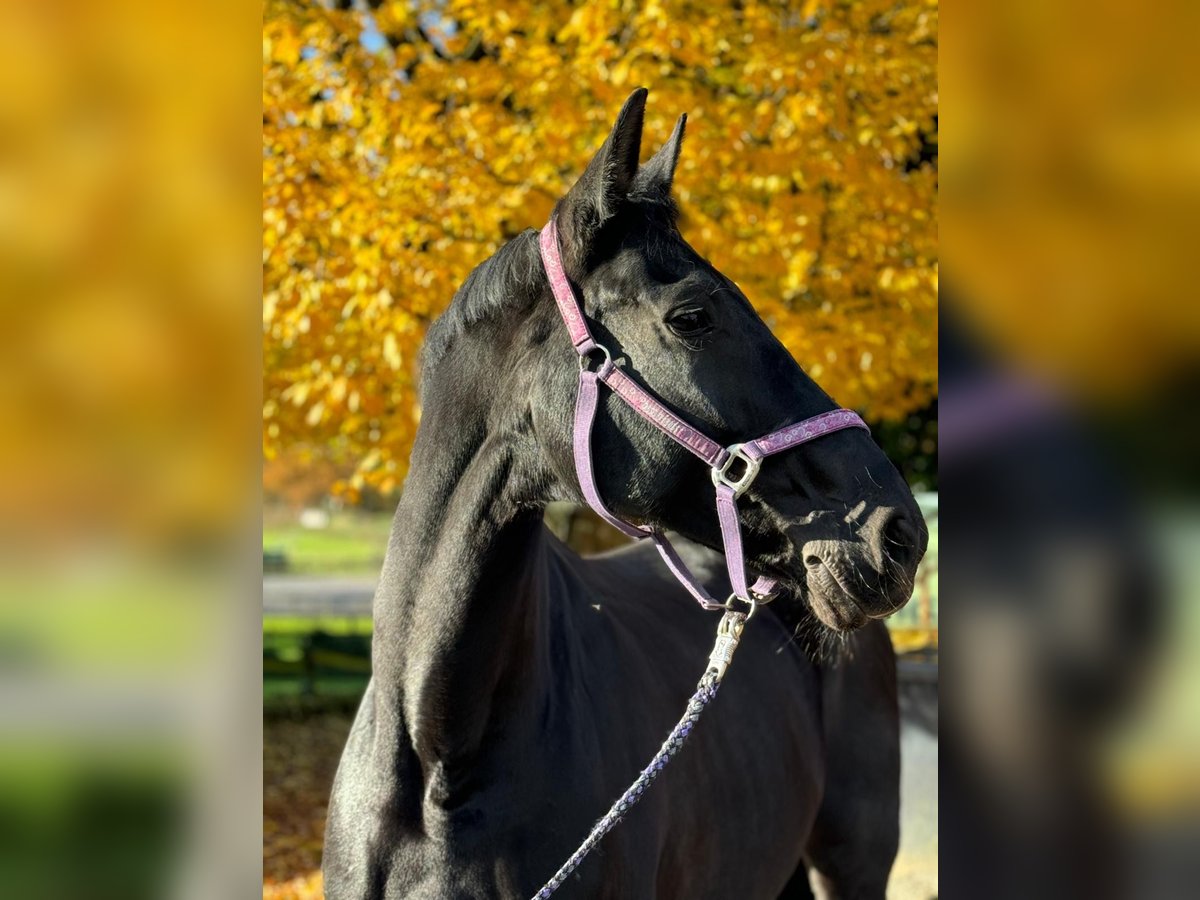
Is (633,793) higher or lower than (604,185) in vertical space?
lower

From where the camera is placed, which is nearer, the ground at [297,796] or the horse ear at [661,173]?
the horse ear at [661,173]

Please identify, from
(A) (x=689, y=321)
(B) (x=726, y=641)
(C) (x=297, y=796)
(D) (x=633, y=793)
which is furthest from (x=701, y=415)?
(C) (x=297, y=796)

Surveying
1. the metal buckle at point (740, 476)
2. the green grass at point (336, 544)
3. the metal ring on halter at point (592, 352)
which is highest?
the metal ring on halter at point (592, 352)

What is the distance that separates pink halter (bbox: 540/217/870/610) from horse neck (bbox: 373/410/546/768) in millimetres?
197

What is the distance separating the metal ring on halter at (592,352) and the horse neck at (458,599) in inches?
10.2

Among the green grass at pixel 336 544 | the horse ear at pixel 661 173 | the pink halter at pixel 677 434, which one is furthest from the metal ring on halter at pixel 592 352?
the green grass at pixel 336 544


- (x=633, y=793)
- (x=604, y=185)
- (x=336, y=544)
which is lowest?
(x=336, y=544)

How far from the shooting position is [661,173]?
8.00ft

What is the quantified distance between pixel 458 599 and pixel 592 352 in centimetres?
61

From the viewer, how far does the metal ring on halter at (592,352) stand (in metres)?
2.32

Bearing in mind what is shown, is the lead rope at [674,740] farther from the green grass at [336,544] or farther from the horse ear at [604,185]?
the green grass at [336,544]

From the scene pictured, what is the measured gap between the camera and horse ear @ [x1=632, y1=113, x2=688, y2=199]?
2410 mm
